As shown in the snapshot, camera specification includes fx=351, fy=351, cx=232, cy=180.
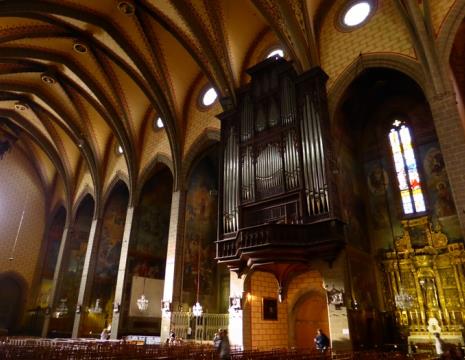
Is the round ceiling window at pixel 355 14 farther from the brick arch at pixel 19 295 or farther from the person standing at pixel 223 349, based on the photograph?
the brick arch at pixel 19 295

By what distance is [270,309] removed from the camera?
13.8 meters

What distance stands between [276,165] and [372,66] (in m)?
5.02

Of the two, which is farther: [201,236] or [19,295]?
[19,295]

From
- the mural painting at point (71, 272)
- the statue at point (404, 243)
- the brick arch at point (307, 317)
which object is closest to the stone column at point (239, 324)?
the brick arch at point (307, 317)

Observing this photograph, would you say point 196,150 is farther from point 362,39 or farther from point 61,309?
point 61,309

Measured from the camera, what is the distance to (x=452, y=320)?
39.4 feet

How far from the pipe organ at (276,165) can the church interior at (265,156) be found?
6 centimetres

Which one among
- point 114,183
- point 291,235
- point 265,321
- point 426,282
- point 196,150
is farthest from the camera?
point 114,183

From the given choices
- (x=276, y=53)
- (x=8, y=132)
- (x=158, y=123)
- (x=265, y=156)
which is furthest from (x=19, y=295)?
(x=276, y=53)

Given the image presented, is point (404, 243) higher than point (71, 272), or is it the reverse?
point (71, 272)

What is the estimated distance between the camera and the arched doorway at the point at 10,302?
25.8m

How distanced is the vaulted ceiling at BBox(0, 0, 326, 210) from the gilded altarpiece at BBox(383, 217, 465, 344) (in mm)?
8082

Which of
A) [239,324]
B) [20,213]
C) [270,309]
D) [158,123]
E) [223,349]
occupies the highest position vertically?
[158,123]

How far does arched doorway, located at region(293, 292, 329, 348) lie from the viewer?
13891 millimetres
